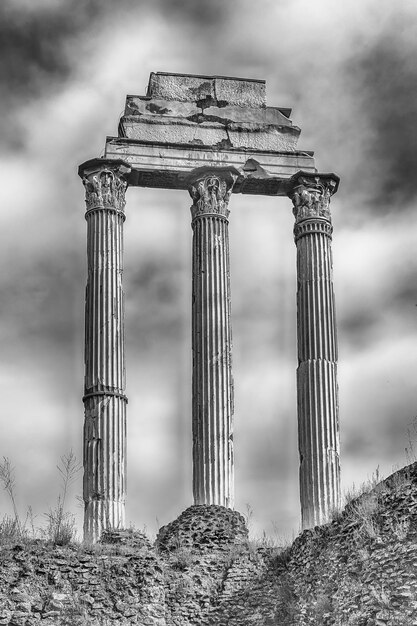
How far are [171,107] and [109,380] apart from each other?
5.92m

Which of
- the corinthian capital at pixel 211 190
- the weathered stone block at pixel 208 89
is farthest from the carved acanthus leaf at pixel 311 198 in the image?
the weathered stone block at pixel 208 89

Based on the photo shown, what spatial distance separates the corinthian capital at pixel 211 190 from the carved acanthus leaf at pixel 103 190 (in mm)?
1471

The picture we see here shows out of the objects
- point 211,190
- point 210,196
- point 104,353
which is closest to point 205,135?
point 211,190

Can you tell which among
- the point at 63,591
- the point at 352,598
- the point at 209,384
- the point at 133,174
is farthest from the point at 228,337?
the point at 352,598

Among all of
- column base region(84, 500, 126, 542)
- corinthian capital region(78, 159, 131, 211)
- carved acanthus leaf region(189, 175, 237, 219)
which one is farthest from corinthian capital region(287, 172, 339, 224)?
column base region(84, 500, 126, 542)

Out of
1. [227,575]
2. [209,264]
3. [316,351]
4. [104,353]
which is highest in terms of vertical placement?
[209,264]

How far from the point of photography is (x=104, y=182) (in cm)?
2852

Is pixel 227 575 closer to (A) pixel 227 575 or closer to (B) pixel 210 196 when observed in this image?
(A) pixel 227 575

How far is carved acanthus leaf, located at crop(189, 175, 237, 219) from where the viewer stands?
28.9 meters

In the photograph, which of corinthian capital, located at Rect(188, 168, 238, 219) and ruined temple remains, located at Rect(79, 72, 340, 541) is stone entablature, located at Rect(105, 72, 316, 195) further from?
corinthian capital, located at Rect(188, 168, 238, 219)

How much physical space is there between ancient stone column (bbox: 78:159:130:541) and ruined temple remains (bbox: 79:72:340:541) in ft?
0.06

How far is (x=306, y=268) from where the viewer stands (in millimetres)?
28766

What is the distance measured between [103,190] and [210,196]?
2089mm

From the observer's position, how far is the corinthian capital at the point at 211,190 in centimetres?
2889
